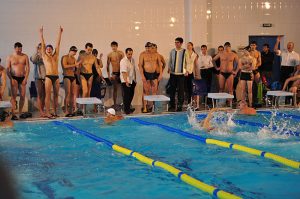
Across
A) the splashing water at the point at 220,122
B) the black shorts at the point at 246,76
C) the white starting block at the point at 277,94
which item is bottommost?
the splashing water at the point at 220,122

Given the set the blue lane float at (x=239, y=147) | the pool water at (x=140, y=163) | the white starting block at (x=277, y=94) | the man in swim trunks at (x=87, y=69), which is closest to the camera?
the pool water at (x=140, y=163)

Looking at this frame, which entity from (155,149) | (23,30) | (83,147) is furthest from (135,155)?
(23,30)

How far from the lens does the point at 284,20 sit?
47.9 feet

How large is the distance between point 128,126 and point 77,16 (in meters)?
4.68

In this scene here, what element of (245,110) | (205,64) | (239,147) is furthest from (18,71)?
(239,147)

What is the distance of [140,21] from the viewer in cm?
1331

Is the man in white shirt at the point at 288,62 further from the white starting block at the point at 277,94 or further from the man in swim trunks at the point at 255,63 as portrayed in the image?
the white starting block at the point at 277,94

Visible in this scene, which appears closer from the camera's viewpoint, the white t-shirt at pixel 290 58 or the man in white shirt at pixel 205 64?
the man in white shirt at pixel 205 64

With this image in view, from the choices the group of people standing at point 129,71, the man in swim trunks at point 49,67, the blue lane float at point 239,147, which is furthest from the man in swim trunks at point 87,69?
the blue lane float at point 239,147

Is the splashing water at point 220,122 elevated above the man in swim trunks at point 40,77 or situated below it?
below

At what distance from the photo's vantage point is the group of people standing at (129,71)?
10.5 metres

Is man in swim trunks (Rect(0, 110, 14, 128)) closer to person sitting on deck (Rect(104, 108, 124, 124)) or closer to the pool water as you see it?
the pool water

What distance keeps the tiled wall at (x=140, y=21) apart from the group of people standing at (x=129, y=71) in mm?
989

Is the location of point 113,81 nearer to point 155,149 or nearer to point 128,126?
point 128,126
